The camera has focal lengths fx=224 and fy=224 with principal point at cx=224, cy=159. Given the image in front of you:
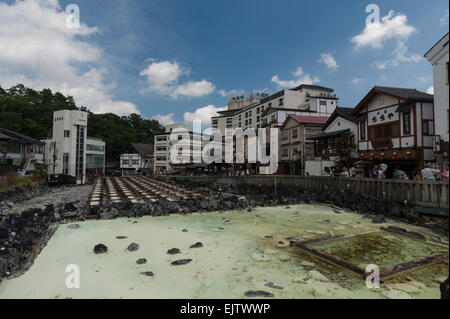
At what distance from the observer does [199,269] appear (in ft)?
17.2

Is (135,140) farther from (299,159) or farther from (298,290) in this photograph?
(298,290)

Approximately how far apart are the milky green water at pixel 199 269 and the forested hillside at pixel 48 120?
2054 inches

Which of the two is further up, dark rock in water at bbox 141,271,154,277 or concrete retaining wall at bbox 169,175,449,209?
concrete retaining wall at bbox 169,175,449,209

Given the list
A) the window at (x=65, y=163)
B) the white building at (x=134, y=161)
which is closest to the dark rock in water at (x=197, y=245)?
the window at (x=65, y=163)

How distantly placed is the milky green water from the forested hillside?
171ft

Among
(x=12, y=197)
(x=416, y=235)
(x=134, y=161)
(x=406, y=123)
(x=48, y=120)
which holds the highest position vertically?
(x=48, y=120)

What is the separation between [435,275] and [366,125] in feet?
61.3

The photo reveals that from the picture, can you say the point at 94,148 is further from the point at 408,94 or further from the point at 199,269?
the point at 408,94

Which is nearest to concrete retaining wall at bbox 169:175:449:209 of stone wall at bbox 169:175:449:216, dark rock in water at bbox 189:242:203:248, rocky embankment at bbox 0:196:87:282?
stone wall at bbox 169:175:449:216

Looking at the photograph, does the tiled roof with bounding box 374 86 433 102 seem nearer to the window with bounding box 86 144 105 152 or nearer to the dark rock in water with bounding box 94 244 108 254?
the dark rock in water with bounding box 94 244 108 254

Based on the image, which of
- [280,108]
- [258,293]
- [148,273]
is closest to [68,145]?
[280,108]

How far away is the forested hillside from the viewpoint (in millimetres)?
46906

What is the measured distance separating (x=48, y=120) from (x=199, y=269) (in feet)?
214
